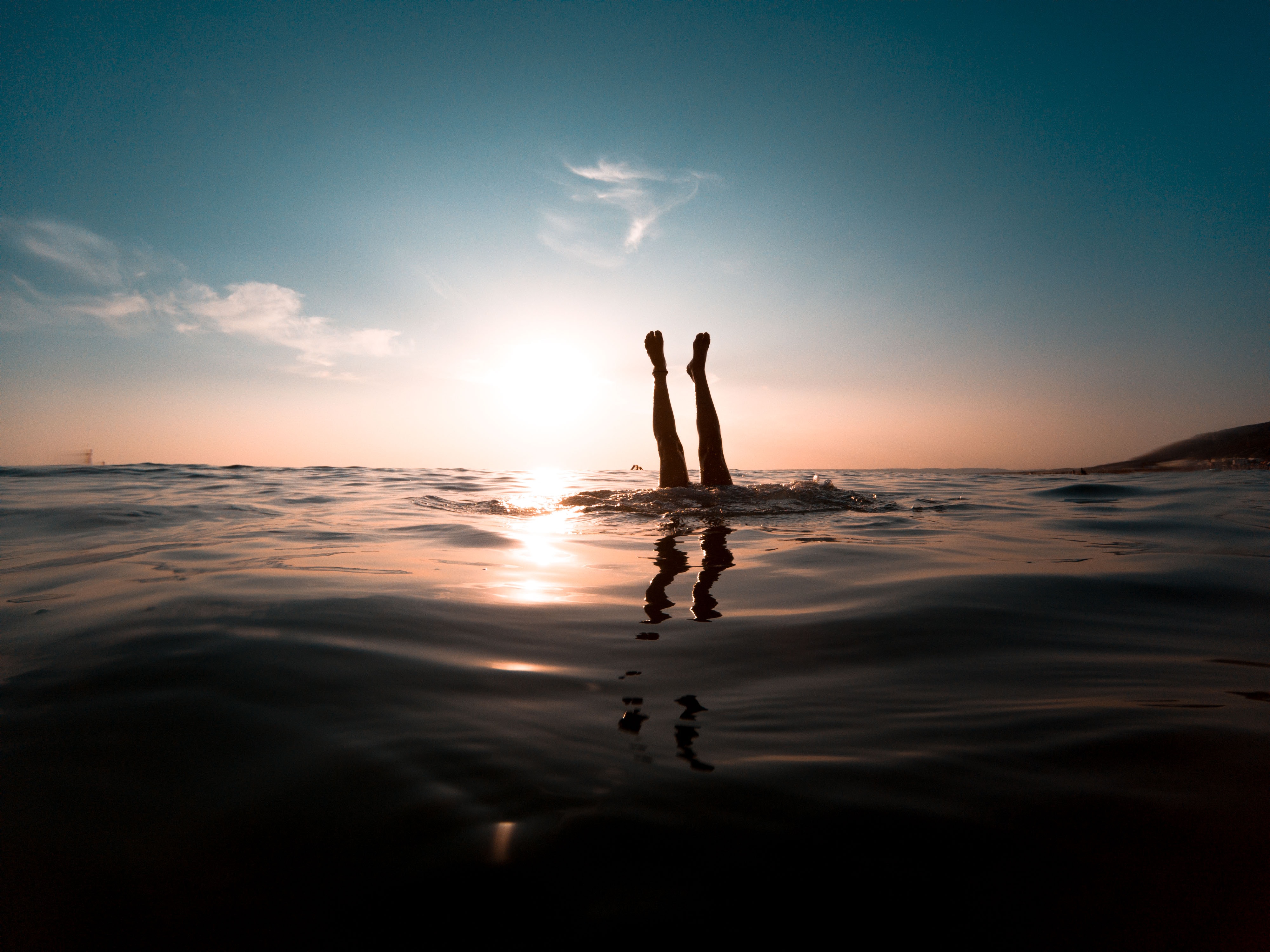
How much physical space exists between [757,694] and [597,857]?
0.95m

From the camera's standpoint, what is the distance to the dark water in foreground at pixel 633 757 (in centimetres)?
97

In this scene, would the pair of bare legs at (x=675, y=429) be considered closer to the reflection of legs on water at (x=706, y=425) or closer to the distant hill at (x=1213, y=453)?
the reflection of legs on water at (x=706, y=425)

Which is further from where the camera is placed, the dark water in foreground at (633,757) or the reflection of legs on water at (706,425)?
the reflection of legs on water at (706,425)

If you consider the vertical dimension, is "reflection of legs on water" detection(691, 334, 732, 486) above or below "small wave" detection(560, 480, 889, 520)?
above

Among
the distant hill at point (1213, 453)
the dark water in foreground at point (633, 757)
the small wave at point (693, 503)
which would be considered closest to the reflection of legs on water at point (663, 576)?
the dark water in foreground at point (633, 757)

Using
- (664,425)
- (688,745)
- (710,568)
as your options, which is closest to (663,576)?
(710,568)

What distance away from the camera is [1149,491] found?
34.7ft

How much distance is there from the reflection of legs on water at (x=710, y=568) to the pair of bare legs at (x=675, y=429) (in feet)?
10.1

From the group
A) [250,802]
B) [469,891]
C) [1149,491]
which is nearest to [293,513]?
[250,802]

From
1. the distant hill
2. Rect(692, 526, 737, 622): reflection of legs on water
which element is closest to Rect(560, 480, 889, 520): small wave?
Rect(692, 526, 737, 622): reflection of legs on water

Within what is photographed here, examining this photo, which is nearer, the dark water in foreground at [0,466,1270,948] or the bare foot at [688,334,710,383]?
the dark water in foreground at [0,466,1270,948]

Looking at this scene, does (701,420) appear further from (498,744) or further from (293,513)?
(498,744)

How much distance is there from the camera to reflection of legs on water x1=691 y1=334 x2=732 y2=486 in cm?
919

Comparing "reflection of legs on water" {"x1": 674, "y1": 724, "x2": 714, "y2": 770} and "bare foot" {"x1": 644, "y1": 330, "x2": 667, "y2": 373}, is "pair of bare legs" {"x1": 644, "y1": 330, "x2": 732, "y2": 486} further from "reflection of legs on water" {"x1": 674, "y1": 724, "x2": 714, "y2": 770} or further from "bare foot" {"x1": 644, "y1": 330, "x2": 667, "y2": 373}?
"reflection of legs on water" {"x1": 674, "y1": 724, "x2": 714, "y2": 770}
